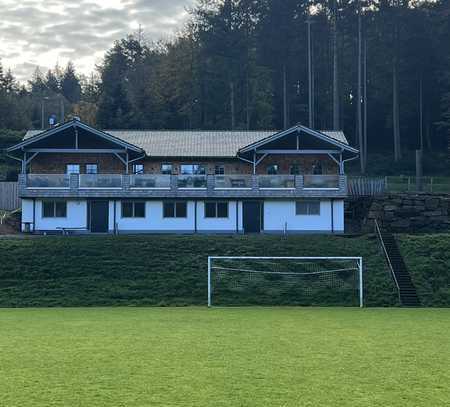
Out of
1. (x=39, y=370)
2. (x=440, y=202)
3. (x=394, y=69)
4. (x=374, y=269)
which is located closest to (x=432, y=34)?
(x=394, y=69)

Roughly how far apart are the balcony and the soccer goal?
7733 millimetres

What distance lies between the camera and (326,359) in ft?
37.5

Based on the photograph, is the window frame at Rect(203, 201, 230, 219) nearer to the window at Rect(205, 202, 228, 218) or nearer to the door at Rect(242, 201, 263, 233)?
the window at Rect(205, 202, 228, 218)

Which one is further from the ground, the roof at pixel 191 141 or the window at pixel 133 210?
the roof at pixel 191 141

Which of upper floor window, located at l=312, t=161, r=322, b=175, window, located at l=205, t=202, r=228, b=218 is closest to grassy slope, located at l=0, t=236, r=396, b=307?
window, located at l=205, t=202, r=228, b=218

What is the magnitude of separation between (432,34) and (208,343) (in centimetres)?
5638

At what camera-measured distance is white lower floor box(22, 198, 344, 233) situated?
1475 inches

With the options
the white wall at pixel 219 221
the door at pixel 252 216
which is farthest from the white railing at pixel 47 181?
the door at pixel 252 216

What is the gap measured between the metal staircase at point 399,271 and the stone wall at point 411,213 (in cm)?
361

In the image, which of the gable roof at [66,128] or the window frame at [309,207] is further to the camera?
the window frame at [309,207]

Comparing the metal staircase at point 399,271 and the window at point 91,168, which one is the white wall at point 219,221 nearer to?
the window at point 91,168

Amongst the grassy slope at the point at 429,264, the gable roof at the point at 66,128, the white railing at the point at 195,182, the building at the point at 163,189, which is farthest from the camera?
the gable roof at the point at 66,128

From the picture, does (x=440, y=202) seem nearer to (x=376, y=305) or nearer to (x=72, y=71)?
(x=376, y=305)

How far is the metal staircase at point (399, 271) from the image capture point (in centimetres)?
2688
